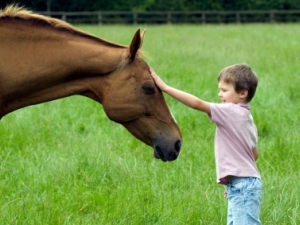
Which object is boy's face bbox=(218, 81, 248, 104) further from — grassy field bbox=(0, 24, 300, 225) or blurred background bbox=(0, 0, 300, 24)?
blurred background bbox=(0, 0, 300, 24)

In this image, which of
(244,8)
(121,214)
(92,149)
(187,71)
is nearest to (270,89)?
(187,71)

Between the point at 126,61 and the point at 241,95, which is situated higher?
the point at 126,61

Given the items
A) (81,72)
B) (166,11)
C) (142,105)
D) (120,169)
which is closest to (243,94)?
(142,105)

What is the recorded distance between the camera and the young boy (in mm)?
3402

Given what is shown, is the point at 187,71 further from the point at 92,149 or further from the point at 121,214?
the point at 121,214

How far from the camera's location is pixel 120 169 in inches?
207

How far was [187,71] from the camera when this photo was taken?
10.9 metres

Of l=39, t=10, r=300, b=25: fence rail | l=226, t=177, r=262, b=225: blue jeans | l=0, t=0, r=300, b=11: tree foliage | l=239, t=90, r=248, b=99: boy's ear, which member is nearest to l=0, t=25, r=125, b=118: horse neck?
l=239, t=90, r=248, b=99: boy's ear

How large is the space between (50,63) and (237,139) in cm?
126

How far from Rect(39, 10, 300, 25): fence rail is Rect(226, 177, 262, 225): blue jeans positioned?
3355cm

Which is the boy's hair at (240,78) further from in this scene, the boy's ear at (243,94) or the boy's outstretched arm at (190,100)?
the boy's outstretched arm at (190,100)

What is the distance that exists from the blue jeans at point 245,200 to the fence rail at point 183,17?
3355 centimetres

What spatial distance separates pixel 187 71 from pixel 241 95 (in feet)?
24.6

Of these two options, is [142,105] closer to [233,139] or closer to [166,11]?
[233,139]
